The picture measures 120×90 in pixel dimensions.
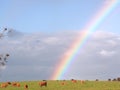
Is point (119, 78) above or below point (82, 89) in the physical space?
above

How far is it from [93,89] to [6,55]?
15868 mm

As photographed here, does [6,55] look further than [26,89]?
No

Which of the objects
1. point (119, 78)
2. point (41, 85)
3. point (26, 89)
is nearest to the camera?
point (26, 89)

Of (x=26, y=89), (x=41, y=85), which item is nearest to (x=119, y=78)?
(x=41, y=85)

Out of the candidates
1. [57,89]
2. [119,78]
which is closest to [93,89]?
[57,89]

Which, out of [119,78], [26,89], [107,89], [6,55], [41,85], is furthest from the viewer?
[119,78]

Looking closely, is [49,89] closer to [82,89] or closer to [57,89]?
[57,89]

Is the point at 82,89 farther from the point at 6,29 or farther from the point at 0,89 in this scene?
the point at 6,29

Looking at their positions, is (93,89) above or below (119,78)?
below

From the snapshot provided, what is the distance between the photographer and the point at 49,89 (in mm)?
41781

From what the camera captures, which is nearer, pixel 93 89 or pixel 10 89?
pixel 93 89

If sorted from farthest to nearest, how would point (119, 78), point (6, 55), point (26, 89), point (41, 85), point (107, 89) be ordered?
point (119, 78), point (41, 85), point (26, 89), point (107, 89), point (6, 55)

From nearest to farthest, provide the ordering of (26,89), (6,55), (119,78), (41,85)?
(6,55), (26,89), (41,85), (119,78)

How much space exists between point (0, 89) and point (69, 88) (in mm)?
9156
